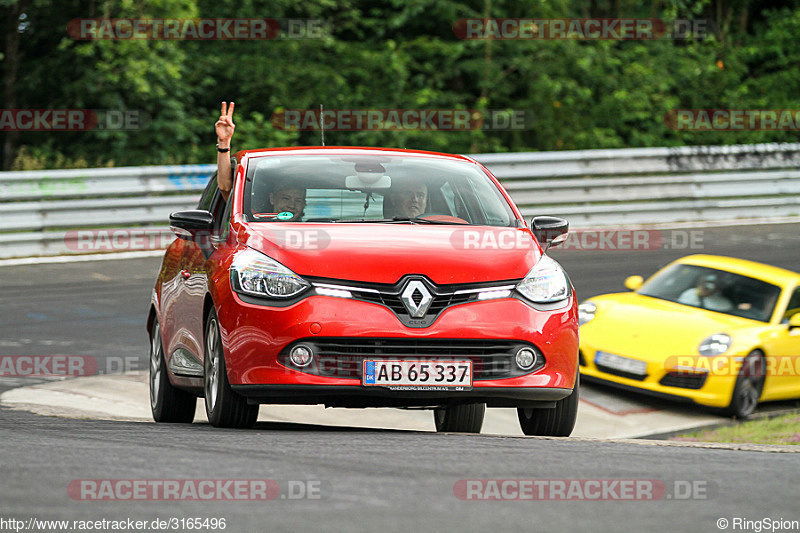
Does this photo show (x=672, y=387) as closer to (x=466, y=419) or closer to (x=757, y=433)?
(x=757, y=433)

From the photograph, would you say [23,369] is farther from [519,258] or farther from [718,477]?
[718,477]

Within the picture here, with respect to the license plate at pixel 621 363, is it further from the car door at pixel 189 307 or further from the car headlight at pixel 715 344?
the car door at pixel 189 307

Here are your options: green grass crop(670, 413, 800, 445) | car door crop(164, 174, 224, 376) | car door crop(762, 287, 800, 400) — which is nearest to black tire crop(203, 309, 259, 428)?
car door crop(164, 174, 224, 376)

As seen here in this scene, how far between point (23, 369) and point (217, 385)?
456 cm

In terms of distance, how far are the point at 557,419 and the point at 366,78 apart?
17543mm

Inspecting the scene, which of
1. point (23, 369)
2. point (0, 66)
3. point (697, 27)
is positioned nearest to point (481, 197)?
point (23, 369)

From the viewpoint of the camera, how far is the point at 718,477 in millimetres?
5594

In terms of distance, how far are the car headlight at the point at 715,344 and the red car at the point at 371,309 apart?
420 cm

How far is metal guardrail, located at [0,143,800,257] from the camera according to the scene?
16.9 meters

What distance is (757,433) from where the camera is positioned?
10.6m

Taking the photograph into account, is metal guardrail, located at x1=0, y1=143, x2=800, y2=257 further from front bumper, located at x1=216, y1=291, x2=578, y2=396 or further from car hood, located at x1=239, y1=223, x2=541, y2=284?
front bumper, located at x1=216, y1=291, x2=578, y2=396

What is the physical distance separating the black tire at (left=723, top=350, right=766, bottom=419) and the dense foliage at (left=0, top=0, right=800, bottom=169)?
11.8 m

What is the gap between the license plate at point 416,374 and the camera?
697cm

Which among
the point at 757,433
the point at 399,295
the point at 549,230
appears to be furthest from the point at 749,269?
the point at 399,295
